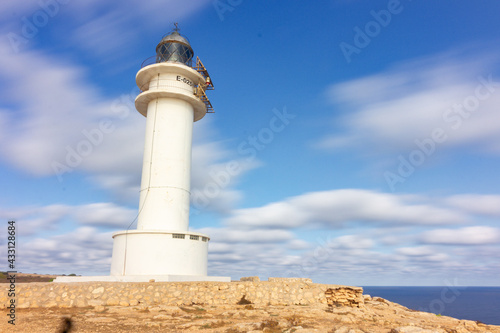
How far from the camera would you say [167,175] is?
17922 millimetres

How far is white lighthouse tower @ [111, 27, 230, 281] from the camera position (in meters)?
16.0

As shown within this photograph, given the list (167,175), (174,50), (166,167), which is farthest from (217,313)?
(174,50)

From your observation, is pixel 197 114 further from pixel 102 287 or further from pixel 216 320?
pixel 216 320

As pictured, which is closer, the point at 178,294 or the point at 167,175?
the point at 178,294

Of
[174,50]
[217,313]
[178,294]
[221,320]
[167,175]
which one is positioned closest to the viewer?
[221,320]

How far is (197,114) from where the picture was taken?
69.9 ft

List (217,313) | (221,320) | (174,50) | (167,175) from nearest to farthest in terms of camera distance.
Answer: (221,320) < (217,313) < (167,175) < (174,50)

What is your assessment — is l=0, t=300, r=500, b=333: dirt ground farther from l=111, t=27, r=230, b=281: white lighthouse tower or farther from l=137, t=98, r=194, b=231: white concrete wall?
l=137, t=98, r=194, b=231: white concrete wall

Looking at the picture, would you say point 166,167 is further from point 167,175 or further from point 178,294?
point 178,294

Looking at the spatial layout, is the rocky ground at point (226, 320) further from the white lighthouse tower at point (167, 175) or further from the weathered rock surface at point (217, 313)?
the white lighthouse tower at point (167, 175)

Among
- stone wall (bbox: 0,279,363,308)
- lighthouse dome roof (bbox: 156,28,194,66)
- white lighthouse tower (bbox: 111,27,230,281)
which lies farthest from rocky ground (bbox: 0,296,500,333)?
lighthouse dome roof (bbox: 156,28,194,66)

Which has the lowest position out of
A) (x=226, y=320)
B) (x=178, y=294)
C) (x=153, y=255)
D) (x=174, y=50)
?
(x=226, y=320)

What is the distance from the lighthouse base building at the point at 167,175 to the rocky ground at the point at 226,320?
3117mm

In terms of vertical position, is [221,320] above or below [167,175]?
below
